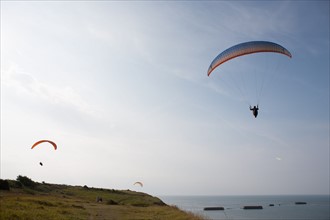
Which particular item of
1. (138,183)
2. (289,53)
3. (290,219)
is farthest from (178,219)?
(290,219)

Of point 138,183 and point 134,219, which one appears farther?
point 138,183

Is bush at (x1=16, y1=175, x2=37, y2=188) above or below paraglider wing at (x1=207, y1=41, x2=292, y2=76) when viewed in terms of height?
below

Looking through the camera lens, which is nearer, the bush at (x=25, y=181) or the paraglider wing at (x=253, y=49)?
the paraglider wing at (x=253, y=49)

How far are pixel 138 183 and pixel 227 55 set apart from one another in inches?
1506

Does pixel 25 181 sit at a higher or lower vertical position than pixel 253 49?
lower

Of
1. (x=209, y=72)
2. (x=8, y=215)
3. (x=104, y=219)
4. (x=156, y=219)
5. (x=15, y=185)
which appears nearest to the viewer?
(x=8, y=215)

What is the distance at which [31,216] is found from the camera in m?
20.0

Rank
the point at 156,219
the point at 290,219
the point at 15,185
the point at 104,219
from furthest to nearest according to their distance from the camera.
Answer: the point at 290,219 < the point at 15,185 < the point at 156,219 < the point at 104,219

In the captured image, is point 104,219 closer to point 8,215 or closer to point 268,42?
point 8,215

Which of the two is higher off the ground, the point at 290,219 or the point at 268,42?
the point at 268,42

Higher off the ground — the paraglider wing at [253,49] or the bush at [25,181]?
the paraglider wing at [253,49]

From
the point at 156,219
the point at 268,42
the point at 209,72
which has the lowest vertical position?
the point at 156,219

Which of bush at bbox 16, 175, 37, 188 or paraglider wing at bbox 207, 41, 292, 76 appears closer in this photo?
paraglider wing at bbox 207, 41, 292, 76

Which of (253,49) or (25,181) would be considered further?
(25,181)
